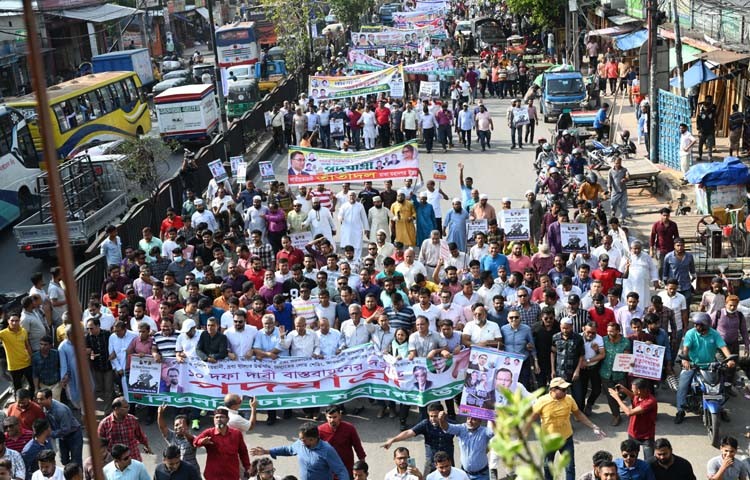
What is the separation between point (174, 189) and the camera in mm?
21672

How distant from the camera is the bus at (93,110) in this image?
91.4 ft

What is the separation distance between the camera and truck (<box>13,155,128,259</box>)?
19.8m

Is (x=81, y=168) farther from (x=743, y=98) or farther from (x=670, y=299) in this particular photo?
(x=743, y=98)

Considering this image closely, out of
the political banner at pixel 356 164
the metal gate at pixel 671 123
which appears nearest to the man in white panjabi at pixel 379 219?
the political banner at pixel 356 164

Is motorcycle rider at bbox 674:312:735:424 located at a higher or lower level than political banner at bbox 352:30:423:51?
lower

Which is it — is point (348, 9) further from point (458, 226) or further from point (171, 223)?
point (458, 226)

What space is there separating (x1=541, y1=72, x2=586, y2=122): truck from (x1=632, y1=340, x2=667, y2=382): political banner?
67.8ft

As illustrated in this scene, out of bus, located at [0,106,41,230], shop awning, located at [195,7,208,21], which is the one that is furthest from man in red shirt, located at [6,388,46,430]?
shop awning, located at [195,7,208,21]

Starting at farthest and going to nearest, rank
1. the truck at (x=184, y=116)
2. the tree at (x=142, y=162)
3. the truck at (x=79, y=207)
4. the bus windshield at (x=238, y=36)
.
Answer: the bus windshield at (x=238, y=36), the truck at (x=184, y=116), the tree at (x=142, y=162), the truck at (x=79, y=207)

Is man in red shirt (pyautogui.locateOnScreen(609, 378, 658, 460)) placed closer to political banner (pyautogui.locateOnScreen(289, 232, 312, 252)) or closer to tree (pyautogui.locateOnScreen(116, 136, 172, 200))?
political banner (pyautogui.locateOnScreen(289, 232, 312, 252))

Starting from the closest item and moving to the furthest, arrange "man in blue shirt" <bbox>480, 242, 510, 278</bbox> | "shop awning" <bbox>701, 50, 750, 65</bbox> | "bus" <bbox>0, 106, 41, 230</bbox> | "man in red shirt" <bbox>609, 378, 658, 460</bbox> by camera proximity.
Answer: "man in red shirt" <bbox>609, 378, 658, 460</bbox>
"man in blue shirt" <bbox>480, 242, 510, 278</bbox>
"shop awning" <bbox>701, 50, 750, 65</bbox>
"bus" <bbox>0, 106, 41, 230</bbox>

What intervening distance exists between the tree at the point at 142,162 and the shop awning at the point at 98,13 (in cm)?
3050

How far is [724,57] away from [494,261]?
11865 mm

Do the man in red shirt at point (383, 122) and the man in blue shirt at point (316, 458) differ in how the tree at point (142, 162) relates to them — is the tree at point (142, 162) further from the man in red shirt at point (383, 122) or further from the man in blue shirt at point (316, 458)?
the man in blue shirt at point (316, 458)
